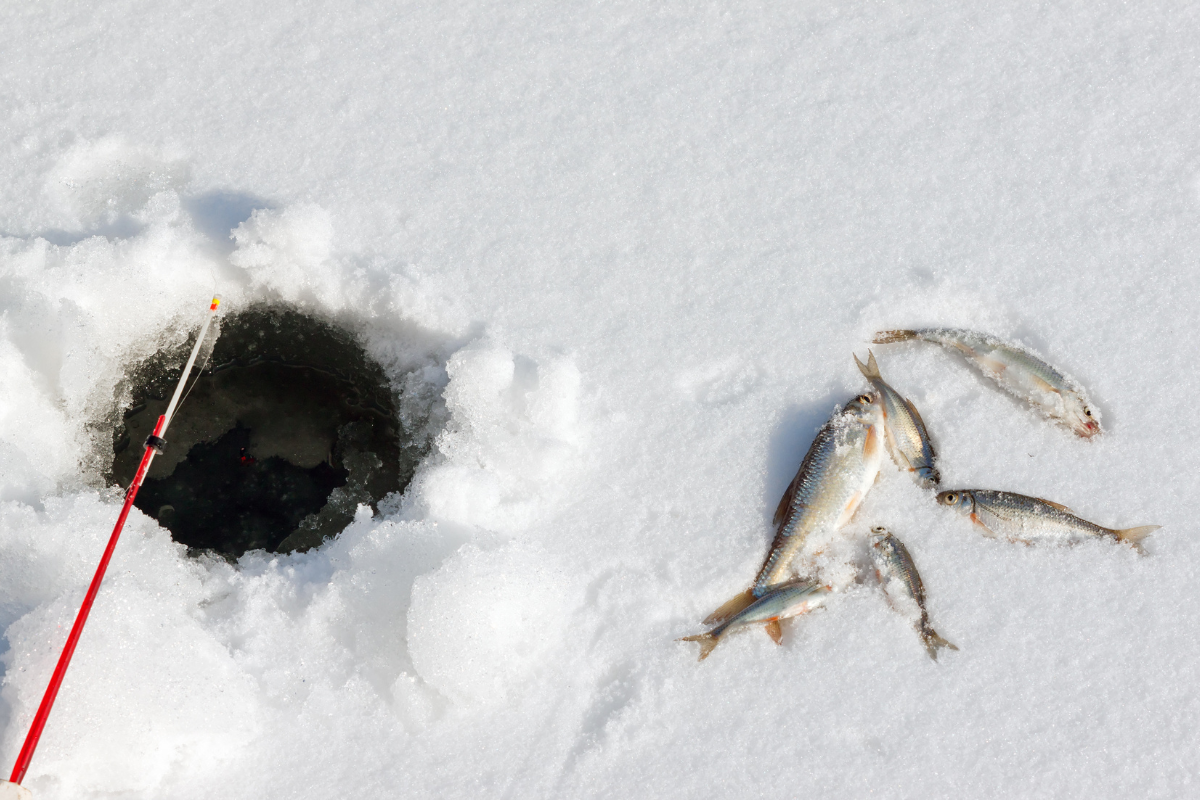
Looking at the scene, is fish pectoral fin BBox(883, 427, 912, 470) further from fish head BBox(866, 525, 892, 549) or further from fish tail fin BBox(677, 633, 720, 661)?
fish tail fin BBox(677, 633, 720, 661)

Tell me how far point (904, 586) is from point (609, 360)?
1.29m

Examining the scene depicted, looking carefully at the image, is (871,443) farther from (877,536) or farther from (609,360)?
(609,360)

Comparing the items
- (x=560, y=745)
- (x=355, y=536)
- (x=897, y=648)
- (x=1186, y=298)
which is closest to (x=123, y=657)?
(x=355, y=536)

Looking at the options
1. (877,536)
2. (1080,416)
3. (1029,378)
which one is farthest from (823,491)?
(1080,416)

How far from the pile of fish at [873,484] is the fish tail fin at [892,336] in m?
0.13

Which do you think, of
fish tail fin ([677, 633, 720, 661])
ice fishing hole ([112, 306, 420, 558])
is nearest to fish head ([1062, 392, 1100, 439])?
fish tail fin ([677, 633, 720, 661])

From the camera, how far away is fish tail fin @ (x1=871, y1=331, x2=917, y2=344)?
9.74ft

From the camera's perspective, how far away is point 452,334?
9.87 feet

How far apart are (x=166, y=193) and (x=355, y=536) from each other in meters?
1.69

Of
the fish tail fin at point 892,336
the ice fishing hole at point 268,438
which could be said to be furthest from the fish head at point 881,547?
the ice fishing hole at point 268,438

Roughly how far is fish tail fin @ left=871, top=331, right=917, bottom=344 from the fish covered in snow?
14.9 inches

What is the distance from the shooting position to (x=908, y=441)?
277cm

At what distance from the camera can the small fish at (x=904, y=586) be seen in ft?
8.38

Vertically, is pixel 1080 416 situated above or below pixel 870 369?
below
